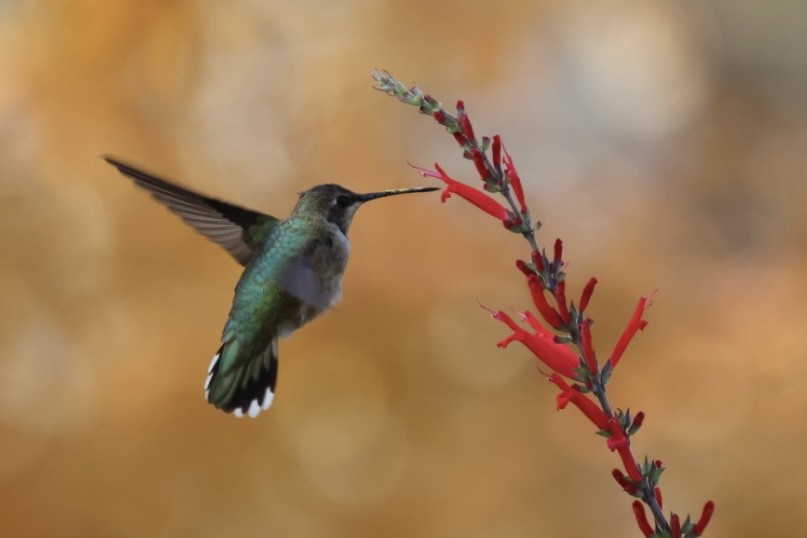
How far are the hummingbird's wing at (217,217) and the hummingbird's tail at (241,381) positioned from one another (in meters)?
0.21

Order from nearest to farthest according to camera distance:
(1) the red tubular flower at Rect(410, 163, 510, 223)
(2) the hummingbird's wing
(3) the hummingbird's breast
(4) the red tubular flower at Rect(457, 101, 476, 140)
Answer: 1. (4) the red tubular flower at Rect(457, 101, 476, 140)
2. (1) the red tubular flower at Rect(410, 163, 510, 223)
3. (2) the hummingbird's wing
4. (3) the hummingbird's breast

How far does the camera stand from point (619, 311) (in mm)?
2959

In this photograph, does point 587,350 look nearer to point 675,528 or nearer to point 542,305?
point 542,305

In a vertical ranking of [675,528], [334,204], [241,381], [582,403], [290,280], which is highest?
[334,204]

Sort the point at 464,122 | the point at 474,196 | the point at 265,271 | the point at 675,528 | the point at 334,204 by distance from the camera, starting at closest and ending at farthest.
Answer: the point at 675,528, the point at 464,122, the point at 474,196, the point at 334,204, the point at 265,271

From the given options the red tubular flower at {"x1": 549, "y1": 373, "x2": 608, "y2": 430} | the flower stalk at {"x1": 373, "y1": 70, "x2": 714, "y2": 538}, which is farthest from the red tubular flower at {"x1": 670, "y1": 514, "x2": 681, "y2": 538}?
the red tubular flower at {"x1": 549, "y1": 373, "x2": 608, "y2": 430}

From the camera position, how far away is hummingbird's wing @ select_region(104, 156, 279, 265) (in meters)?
1.63

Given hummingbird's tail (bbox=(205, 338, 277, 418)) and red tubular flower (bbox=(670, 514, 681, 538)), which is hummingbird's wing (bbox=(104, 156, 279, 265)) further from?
red tubular flower (bbox=(670, 514, 681, 538))

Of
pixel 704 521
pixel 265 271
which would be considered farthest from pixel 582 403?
pixel 265 271

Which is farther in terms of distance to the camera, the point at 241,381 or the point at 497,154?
the point at 241,381

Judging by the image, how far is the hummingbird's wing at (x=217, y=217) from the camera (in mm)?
1635

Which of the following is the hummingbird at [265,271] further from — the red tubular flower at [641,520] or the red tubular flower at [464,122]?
the red tubular flower at [641,520]

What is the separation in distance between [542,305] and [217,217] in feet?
2.91

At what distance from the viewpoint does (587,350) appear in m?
1.12
